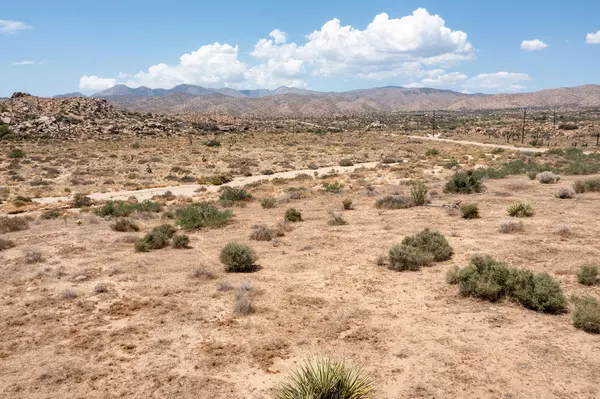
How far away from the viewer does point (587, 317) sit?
8234mm

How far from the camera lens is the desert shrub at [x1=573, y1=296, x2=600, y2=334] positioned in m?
8.15

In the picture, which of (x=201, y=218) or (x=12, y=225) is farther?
(x=201, y=218)

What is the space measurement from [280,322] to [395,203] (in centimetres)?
1343

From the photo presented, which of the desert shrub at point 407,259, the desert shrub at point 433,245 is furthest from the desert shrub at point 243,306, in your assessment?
the desert shrub at point 433,245

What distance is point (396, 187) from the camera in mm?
28141

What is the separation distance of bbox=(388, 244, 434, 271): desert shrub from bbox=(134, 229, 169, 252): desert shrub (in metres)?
8.06

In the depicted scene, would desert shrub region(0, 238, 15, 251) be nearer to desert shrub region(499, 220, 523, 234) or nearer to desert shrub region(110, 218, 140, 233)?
desert shrub region(110, 218, 140, 233)

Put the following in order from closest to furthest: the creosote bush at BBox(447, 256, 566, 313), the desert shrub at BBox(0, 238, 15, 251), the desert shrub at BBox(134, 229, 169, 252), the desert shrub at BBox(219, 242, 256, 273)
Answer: the creosote bush at BBox(447, 256, 566, 313)
the desert shrub at BBox(219, 242, 256, 273)
the desert shrub at BBox(134, 229, 169, 252)
the desert shrub at BBox(0, 238, 15, 251)

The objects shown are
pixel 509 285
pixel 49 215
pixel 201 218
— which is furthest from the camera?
pixel 49 215

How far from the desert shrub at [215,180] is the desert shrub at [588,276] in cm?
2756

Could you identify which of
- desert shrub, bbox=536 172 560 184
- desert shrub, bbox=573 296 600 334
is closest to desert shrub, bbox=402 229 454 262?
desert shrub, bbox=573 296 600 334

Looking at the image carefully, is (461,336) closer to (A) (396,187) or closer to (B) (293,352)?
(B) (293,352)

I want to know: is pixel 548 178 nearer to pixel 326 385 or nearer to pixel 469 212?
pixel 469 212

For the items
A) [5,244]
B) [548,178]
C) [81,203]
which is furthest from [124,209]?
[548,178]
